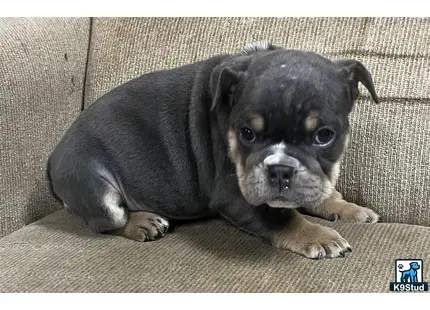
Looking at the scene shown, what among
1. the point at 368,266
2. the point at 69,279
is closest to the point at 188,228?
the point at 69,279

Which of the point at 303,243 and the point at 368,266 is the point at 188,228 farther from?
the point at 368,266

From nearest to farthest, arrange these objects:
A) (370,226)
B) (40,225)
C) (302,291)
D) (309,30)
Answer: (302,291), (370,226), (40,225), (309,30)

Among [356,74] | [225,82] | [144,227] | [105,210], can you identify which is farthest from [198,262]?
[356,74]

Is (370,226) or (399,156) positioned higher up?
(399,156)

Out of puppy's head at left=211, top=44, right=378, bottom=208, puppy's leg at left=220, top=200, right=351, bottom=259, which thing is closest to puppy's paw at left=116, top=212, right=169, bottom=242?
puppy's leg at left=220, top=200, right=351, bottom=259

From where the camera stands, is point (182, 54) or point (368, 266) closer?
point (368, 266)

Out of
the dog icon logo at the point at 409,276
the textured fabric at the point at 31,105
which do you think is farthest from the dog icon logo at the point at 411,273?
the textured fabric at the point at 31,105
